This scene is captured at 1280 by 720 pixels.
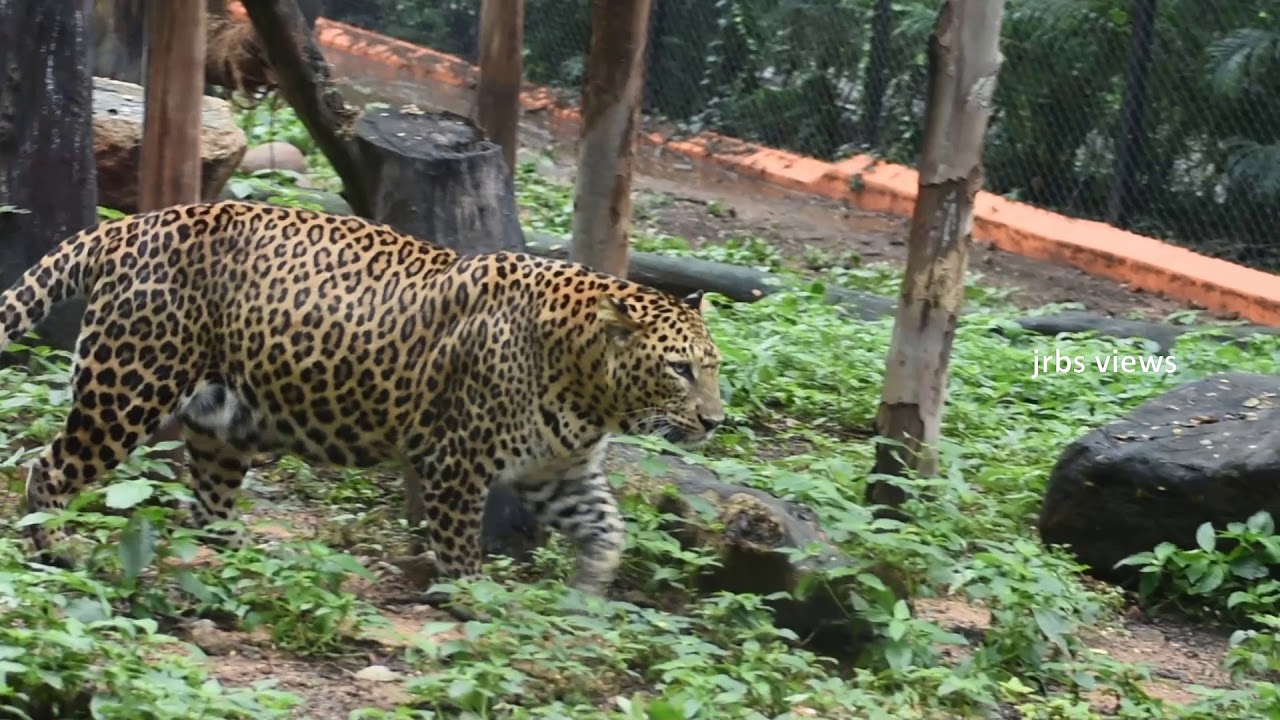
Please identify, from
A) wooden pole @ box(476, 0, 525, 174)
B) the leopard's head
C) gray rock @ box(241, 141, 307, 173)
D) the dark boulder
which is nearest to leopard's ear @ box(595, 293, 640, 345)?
the leopard's head

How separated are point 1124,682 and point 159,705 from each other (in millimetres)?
2956

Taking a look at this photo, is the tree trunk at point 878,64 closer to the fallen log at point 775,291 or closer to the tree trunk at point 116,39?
the fallen log at point 775,291

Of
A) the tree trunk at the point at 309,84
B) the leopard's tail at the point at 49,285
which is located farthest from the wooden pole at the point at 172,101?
the tree trunk at the point at 309,84

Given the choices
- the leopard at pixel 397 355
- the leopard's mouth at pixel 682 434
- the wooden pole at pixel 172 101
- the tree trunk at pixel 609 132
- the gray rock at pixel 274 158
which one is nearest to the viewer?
the leopard at pixel 397 355

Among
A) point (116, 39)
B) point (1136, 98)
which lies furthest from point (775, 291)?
point (116, 39)

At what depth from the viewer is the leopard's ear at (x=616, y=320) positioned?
19.3 feet

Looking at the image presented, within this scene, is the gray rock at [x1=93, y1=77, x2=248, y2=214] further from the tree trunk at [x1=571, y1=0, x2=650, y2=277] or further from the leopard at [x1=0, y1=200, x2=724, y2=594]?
the leopard at [x1=0, y1=200, x2=724, y2=594]

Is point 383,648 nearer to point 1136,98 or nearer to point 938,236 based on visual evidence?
point 938,236

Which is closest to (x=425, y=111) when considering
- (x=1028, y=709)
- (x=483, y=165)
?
(x=483, y=165)

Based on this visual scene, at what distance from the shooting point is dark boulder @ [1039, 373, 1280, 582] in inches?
273

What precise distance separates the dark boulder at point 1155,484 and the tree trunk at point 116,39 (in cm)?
749

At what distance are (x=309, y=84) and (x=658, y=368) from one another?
2.05 m

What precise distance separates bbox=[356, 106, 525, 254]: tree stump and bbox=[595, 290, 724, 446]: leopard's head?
1133 mm

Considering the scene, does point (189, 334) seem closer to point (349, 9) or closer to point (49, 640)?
point (49, 640)
